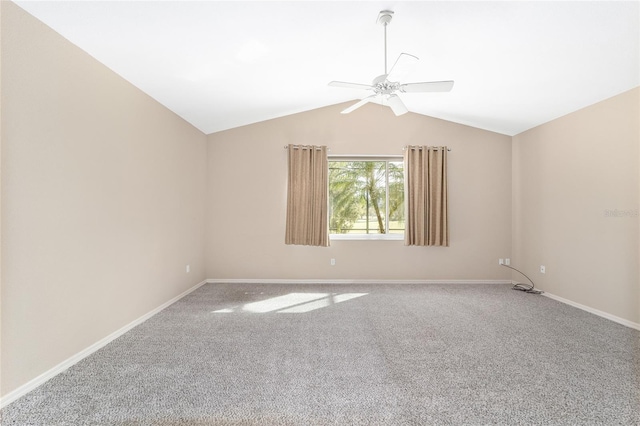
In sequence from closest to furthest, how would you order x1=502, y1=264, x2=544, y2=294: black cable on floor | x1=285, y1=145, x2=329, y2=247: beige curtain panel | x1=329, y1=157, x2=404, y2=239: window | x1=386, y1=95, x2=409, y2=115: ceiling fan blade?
x1=386, y1=95, x2=409, y2=115: ceiling fan blade → x1=502, y1=264, x2=544, y2=294: black cable on floor → x1=285, y1=145, x2=329, y2=247: beige curtain panel → x1=329, y1=157, x2=404, y2=239: window

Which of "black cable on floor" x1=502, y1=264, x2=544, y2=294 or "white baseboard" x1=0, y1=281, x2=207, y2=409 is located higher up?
"black cable on floor" x1=502, y1=264, x2=544, y2=294

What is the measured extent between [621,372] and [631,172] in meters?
2.06

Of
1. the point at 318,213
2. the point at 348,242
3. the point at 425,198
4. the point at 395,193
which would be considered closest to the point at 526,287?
the point at 425,198

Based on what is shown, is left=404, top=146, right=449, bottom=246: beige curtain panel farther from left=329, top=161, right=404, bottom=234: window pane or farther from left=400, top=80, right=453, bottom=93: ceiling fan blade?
left=400, top=80, right=453, bottom=93: ceiling fan blade

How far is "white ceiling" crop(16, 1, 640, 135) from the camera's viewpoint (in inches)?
85.0

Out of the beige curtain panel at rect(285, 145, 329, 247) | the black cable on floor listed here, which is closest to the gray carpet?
the black cable on floor

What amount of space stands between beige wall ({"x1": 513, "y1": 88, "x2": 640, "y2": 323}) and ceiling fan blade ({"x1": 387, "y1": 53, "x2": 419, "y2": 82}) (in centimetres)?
247

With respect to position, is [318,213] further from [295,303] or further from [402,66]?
[402,66]

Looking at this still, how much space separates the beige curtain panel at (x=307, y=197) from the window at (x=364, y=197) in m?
0.29

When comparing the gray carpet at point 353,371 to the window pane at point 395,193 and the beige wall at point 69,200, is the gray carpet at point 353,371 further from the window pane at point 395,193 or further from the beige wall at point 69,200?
the window pane at point 395,193

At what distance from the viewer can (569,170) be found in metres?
3.76

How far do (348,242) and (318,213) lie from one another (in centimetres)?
69

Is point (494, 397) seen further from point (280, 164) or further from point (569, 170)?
point (280, 164)

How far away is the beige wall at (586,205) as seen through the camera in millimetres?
3090
